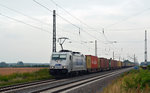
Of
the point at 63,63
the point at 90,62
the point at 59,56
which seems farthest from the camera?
the point at 90,62

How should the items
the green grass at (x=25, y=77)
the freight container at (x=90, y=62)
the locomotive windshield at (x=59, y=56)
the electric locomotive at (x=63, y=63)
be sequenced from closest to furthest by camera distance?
the green grass at (x=25, y=77) → the electric locomotive at (x=63, y=63) → the locomotive windshield at (x=59, y=56) → the freight container at (x=90, y=62)

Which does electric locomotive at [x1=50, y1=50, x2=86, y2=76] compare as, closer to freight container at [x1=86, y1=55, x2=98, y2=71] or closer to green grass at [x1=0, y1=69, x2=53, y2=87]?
green grass at [x1=0, y1=69, x2=53, y2=87]

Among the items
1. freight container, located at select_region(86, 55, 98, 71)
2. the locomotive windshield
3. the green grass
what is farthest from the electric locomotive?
freight container, located at select_region(86, 55, 98, 71)

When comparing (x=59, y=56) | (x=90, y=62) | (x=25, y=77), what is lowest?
(x=25, y=77)

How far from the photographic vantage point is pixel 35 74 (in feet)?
105

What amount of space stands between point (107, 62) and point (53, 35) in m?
32.9

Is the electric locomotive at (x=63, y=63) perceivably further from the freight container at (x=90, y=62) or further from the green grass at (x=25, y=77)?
the freight container at (x=90, y=62)

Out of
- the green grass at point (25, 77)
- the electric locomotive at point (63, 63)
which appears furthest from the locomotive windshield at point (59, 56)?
the green grass at point (25, 77)

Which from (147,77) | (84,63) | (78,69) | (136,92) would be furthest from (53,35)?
(136,92)

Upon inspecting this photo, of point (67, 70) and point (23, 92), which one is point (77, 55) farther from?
point (23, 92)

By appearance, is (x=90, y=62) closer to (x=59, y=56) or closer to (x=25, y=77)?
(x=59, y=56)

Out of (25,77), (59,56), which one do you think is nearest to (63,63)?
(59,56)

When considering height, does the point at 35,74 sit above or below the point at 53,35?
below

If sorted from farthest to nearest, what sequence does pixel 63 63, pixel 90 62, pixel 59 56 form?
pixel 90 62 → pixel 59 56 → pixel 63 63
